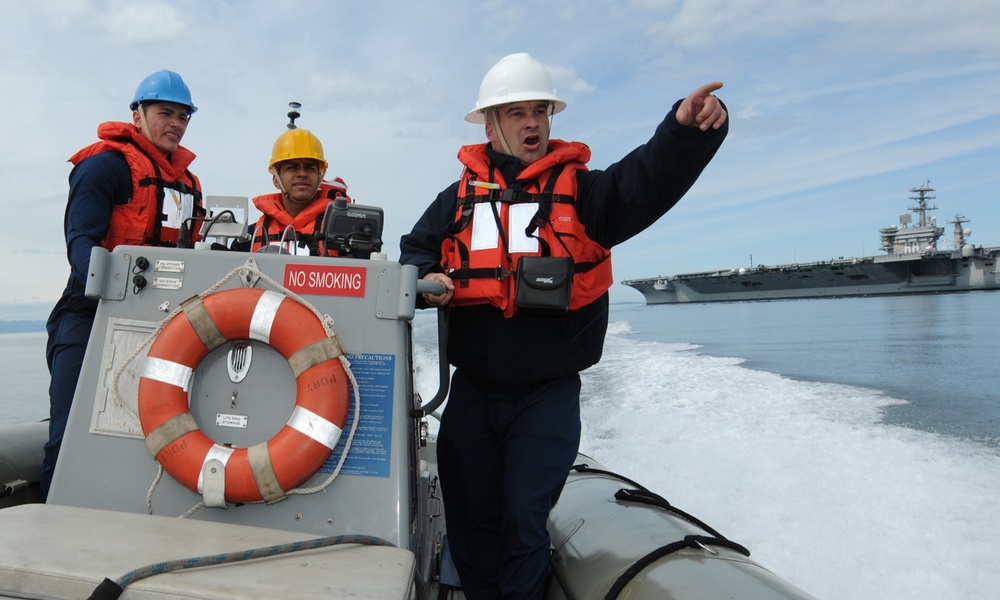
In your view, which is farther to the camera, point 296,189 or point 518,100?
point 296,189

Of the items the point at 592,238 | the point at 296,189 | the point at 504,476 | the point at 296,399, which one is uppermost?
the point at 296,189

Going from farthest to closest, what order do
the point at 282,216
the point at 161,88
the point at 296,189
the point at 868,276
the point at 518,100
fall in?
the point at 868,276, the point at 296,189, the point at 282,216, the point at 161,88, the point at 518,100

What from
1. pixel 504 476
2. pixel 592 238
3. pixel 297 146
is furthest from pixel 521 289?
pixel 297 146

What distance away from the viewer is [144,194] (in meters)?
2.66

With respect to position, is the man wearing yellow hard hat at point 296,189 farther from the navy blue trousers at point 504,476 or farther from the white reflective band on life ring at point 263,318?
the white reflective band on life ring at point 263,318

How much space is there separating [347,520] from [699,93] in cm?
148

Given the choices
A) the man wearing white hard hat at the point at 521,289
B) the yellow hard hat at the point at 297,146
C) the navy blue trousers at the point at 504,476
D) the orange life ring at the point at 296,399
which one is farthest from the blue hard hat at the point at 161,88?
the navy blue trousers at the point at 504,476

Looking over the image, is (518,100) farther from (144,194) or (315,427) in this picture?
(144,194)

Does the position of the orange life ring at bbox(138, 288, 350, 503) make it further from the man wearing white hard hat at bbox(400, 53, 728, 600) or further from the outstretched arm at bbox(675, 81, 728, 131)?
the outstretched arm at bbox(675, 81, 728, 131)

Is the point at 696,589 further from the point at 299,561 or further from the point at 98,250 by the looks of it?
the point at 98,250

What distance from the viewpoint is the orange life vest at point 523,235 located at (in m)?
2.20

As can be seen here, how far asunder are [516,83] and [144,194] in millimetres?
1527

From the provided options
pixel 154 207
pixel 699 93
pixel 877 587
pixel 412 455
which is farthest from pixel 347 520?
pixel 877 587

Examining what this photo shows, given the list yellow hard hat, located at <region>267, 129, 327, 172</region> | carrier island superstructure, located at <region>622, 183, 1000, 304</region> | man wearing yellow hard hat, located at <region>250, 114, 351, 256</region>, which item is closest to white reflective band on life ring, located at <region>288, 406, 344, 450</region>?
man wearing yellow hard hat, located at <region>250, 114, 351, 256</region>
